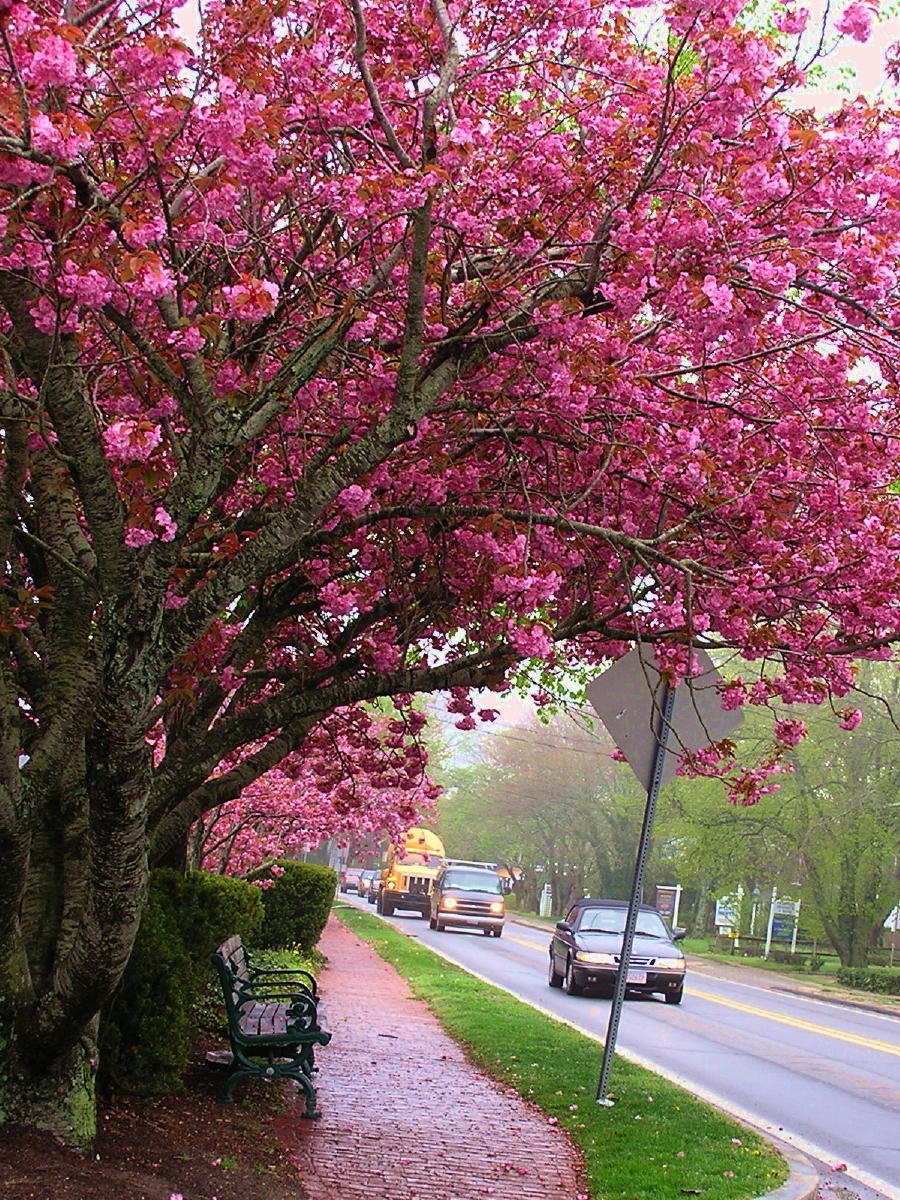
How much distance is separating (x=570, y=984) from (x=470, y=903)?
18587mm

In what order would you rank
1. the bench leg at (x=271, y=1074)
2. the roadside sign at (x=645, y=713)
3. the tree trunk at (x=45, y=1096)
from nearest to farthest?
the tree trunk at (x=45, y=1096) < the bench leg at (x=271, y=1074) < the roadside sign at (x=645, y=713)

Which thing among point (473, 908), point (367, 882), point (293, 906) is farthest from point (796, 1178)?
point (367, 882)

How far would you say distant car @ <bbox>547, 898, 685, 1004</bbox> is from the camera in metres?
21.6

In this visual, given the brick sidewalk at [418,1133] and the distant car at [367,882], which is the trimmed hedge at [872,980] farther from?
the distant car at [367,882]

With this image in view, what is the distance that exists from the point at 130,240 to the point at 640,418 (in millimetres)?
3539

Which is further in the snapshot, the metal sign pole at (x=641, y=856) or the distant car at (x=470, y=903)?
the distant car at (x=470, y=903)

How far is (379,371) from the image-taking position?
754 centimetres

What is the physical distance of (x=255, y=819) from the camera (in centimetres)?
2133

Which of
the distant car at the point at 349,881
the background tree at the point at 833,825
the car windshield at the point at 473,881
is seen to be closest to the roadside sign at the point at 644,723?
the background tree at the point at 833,825

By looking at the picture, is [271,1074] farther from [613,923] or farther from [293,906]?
[613,923]

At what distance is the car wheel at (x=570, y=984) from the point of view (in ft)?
71.2

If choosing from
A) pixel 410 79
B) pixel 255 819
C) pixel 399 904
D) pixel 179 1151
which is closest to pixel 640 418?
pixel 410 79

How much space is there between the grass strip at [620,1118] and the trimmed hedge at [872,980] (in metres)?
20.0

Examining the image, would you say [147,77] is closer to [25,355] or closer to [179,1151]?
[25,355]
